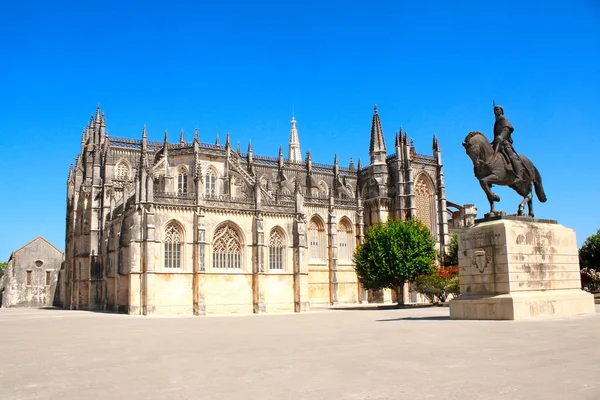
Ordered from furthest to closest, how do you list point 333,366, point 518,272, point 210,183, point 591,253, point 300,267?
point 210,183 < point 591,253 < point 300,267 < point 518,272 < point 333,366

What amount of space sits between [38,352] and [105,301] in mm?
32614

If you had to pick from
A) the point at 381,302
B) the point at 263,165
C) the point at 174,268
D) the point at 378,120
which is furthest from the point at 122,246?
the point at 378,120

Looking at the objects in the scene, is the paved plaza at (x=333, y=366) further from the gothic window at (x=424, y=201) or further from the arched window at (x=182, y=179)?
the gothic window at (x=424, y=201)

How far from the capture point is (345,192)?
2480 inches

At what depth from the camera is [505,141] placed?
65.4ft

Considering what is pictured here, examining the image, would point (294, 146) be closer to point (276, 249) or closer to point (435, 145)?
point (435, 145)

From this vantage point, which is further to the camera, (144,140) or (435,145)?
(435,145)

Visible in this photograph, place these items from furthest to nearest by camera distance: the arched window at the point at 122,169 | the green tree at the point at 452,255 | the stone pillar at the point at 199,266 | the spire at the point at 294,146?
the spire at the point at 294,146 → the green tree at the point at 452,255 → the arched window at the point at 122,169 → the stone pillar at the point at 199,266

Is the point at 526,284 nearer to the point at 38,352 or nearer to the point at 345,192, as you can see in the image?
the point at 38,352

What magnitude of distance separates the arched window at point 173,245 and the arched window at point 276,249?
24.2 feet

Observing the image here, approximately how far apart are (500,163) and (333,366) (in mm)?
12495

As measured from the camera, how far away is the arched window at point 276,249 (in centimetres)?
4247

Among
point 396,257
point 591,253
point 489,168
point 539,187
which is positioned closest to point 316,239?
point 396,257

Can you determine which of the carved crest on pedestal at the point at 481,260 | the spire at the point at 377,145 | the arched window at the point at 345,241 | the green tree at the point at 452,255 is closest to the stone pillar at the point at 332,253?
the arched window at the point at 345,241
